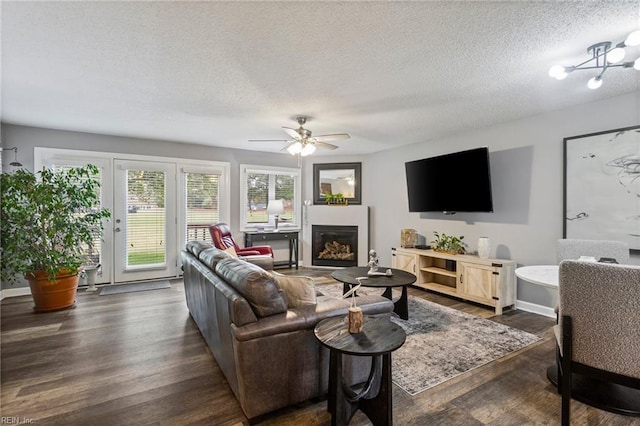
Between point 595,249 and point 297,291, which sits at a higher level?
point 595,249

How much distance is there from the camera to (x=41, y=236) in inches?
149

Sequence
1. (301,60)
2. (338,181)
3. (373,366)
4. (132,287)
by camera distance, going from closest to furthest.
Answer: (373,366)
(301,60)
(132,287)
(338,181)

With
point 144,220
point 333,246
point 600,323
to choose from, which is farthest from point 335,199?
point 600,323

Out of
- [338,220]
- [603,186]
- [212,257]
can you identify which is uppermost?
[603,186]

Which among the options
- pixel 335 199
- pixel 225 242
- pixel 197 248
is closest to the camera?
pixel 197 248

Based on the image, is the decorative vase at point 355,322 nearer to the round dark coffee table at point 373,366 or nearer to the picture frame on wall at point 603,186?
the round dark coffee table at point 373,366

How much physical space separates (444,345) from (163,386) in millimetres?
2399

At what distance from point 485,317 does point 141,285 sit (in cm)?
508

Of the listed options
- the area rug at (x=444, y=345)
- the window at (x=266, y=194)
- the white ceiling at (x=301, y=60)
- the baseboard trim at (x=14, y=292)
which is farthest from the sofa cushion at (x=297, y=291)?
the baseboard trim at (x=14, y=292)

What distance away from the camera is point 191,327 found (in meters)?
3.29

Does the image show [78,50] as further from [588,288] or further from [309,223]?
[309,223]

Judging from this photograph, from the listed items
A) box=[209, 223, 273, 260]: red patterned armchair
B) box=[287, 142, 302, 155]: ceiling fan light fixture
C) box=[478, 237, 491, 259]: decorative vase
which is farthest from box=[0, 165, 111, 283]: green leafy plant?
box=[478, 237, 491, 259]: decorative vase

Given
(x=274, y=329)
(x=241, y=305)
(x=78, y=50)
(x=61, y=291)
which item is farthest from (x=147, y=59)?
(x=61, y=291)

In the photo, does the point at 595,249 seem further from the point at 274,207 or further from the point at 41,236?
the point at 41,236
